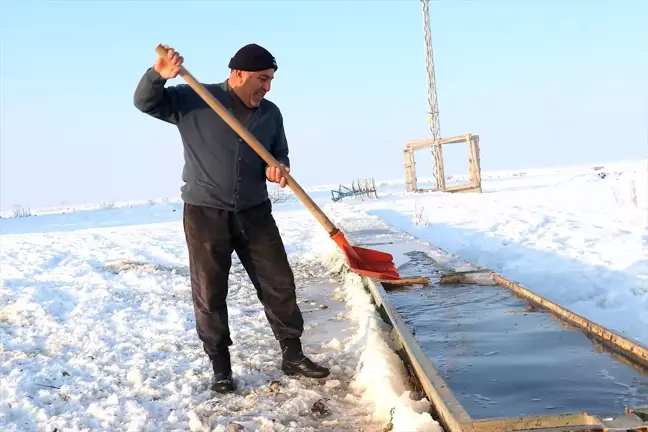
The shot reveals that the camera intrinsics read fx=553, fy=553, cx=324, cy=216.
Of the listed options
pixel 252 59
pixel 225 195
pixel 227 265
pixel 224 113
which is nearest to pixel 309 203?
pixel 225 195

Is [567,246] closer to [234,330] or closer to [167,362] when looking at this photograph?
[234,330]

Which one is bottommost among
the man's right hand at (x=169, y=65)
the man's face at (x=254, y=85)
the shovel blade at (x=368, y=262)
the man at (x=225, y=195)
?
the shovel blade at (x=368, y=262)

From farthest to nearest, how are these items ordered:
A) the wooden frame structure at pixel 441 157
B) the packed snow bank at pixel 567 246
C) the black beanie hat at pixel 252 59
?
the wooden frame structure at pixel 441 157 → the packed snow bank at pixel 567 246 → the black beanie hat at pixel 252 59

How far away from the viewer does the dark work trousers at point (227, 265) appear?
3152mm

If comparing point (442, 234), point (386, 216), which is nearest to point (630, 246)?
point (442, 234)

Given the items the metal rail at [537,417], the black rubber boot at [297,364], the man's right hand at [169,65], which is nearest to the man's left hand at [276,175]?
the man's right hand at [169,65]

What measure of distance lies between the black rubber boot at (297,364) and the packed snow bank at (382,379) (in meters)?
0.23

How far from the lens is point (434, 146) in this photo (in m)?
20.0

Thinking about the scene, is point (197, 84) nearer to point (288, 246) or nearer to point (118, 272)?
point (118, 272)

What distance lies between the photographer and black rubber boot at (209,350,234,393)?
10.4ft

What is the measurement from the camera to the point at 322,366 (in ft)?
11.4

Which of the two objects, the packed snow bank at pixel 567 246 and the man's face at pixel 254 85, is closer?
the man's face at pixel 254 85

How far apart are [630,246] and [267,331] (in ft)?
15.9

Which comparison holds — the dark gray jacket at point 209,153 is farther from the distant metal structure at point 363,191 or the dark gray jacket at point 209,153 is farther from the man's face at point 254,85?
the distant metal structure at point 363,191
